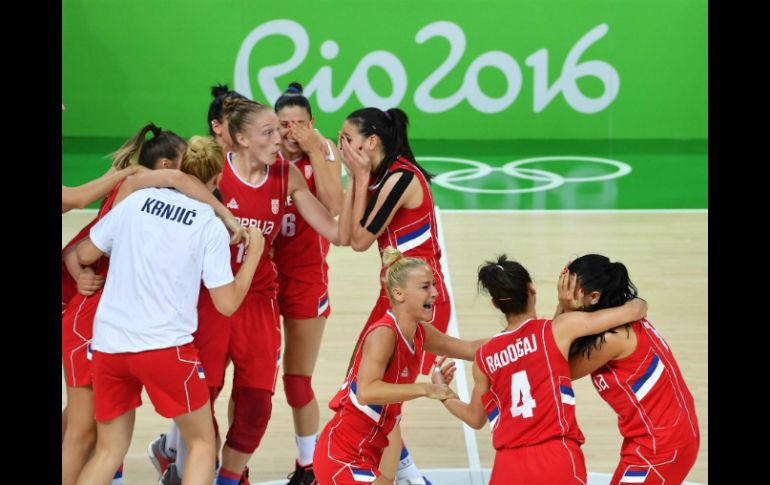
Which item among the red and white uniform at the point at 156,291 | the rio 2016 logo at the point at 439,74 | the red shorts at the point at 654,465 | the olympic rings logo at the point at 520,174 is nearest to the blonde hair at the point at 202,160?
the red and white uniform at the point at 156,291

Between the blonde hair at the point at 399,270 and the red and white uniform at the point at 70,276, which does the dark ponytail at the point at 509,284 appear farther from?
the red and white uniform at the point at 70,276

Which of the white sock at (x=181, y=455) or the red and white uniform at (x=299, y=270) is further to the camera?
the red and white uniform at (x=299, y=270)

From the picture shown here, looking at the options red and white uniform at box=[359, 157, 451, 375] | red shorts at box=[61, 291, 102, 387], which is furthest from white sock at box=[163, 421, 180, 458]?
red and white uniform at box=[359, 157, 451, 375]

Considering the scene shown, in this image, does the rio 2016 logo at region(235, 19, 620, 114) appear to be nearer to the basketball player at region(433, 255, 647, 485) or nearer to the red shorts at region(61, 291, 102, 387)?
the red shorts at region(61, 291, 102, 387)

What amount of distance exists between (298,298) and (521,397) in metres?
1.79

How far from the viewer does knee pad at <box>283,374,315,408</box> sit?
5.32 m

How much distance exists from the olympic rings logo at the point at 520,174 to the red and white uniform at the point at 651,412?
787 cm

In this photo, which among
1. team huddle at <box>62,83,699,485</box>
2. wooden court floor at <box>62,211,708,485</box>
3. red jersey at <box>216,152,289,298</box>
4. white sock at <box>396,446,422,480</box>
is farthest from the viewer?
wooden court floor at <box>62,211,708,485</box>

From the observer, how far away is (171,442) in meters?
5.23

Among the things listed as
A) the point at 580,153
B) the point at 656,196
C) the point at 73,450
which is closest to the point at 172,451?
the point at 73,450

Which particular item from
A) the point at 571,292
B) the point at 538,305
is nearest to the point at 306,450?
the point at 571,292

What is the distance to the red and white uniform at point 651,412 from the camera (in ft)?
13.0

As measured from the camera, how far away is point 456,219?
10680 millimetres

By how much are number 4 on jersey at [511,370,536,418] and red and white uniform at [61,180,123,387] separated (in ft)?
5.89
